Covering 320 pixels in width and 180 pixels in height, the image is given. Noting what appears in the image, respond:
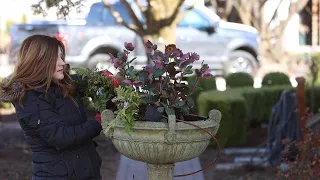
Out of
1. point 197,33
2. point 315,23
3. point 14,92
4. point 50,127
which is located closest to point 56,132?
point 50,127

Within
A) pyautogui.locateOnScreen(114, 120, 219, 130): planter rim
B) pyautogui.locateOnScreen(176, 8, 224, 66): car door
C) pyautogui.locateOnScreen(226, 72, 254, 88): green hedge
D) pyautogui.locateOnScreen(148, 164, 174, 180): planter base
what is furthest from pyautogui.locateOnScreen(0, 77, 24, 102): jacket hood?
pyautogui.locateOnScreen(176, 8, 224, 66): car door

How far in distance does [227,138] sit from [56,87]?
5579mm

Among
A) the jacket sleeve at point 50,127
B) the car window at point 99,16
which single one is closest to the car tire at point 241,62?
the car window at point 99,16

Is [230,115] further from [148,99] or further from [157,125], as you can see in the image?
[157,125]

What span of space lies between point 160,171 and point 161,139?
1.08ft

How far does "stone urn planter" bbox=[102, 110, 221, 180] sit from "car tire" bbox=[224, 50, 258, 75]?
1259cm

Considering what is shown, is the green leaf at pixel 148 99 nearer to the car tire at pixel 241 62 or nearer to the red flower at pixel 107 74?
the red flower at pixel 107 74

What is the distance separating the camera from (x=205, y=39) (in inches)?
604

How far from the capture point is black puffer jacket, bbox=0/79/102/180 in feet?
10.3

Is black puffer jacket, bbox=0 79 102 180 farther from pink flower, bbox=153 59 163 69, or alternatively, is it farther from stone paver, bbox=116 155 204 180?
stone paver, bbox=116 155 204 180

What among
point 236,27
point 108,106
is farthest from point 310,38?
point 108,106

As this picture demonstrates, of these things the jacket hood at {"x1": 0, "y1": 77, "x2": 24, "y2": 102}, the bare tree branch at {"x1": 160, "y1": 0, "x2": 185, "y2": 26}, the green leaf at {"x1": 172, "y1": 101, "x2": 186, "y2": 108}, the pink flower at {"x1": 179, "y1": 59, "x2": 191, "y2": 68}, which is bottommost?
the green leaf at {"x1": 172, "y1": 101, "x2": 186, "y2": 108}

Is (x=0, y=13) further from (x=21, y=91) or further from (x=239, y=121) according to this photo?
(x=21, y=91)

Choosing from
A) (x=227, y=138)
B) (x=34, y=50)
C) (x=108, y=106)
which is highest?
(x=34, y=50)
